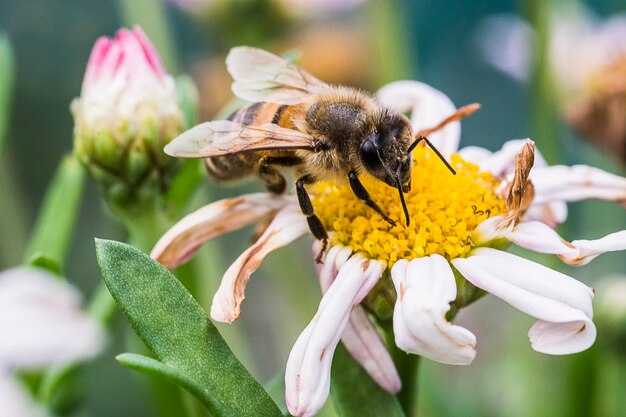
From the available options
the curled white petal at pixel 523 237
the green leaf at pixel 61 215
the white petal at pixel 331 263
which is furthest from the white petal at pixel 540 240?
the green leaf at pixel 61 215

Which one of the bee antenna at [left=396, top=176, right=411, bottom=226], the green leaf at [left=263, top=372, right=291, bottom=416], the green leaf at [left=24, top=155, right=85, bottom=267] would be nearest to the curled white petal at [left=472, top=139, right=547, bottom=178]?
the bee antenna at [left=396, top=176, right=411, bottom=226]

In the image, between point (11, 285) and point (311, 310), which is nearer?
point (11, 285)

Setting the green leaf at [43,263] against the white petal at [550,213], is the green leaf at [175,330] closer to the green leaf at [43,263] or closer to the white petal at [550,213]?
the green leaf at [43,263]

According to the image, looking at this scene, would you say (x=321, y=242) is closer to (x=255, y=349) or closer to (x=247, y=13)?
(x=247, y=13)

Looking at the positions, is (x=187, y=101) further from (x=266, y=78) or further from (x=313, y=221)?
(x=313, y=221)

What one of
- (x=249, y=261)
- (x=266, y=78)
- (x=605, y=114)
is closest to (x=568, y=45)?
(x=605, y=114)

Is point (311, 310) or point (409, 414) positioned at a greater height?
point (409, 414)

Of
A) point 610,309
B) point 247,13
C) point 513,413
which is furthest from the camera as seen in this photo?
point 247,13

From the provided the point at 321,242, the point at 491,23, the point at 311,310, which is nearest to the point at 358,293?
the point at 321,242
